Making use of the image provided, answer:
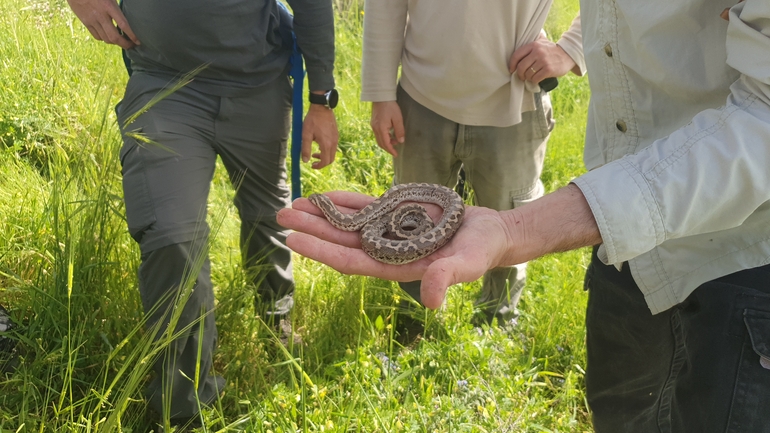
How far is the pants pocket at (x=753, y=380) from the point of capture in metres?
2.45

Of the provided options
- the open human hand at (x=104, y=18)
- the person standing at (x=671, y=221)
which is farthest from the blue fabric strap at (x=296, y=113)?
the person standing at (x=671, y=221)

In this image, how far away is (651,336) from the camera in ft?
10.4

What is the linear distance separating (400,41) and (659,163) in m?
3.17

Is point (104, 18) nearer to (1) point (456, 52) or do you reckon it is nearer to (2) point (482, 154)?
(1) point (456, 52)

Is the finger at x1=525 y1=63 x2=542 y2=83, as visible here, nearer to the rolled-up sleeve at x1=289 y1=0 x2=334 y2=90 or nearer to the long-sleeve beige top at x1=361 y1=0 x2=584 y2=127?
the long-sleeve beige top at x1=361 y1=0 x2=584 y2=127

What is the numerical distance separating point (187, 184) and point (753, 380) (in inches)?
140

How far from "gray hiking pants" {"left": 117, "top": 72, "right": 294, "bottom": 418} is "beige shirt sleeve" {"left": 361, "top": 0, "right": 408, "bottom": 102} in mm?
800

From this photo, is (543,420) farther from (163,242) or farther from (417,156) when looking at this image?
(163,242)

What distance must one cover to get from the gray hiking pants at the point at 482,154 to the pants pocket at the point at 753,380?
2.56 meters

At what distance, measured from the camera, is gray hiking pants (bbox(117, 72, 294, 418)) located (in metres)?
3.88

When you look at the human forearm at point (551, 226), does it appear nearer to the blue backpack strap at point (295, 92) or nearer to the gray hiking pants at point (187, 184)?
the gray hiking pants at point (187, 184)

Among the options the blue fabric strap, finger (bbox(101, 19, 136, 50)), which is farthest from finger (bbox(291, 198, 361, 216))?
finger (bbox(101, 19, 136, 50))

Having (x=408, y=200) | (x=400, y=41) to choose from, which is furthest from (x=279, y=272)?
(x=400, y=41)

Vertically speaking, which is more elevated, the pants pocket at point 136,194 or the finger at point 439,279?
the pants pocket at point 136,194
